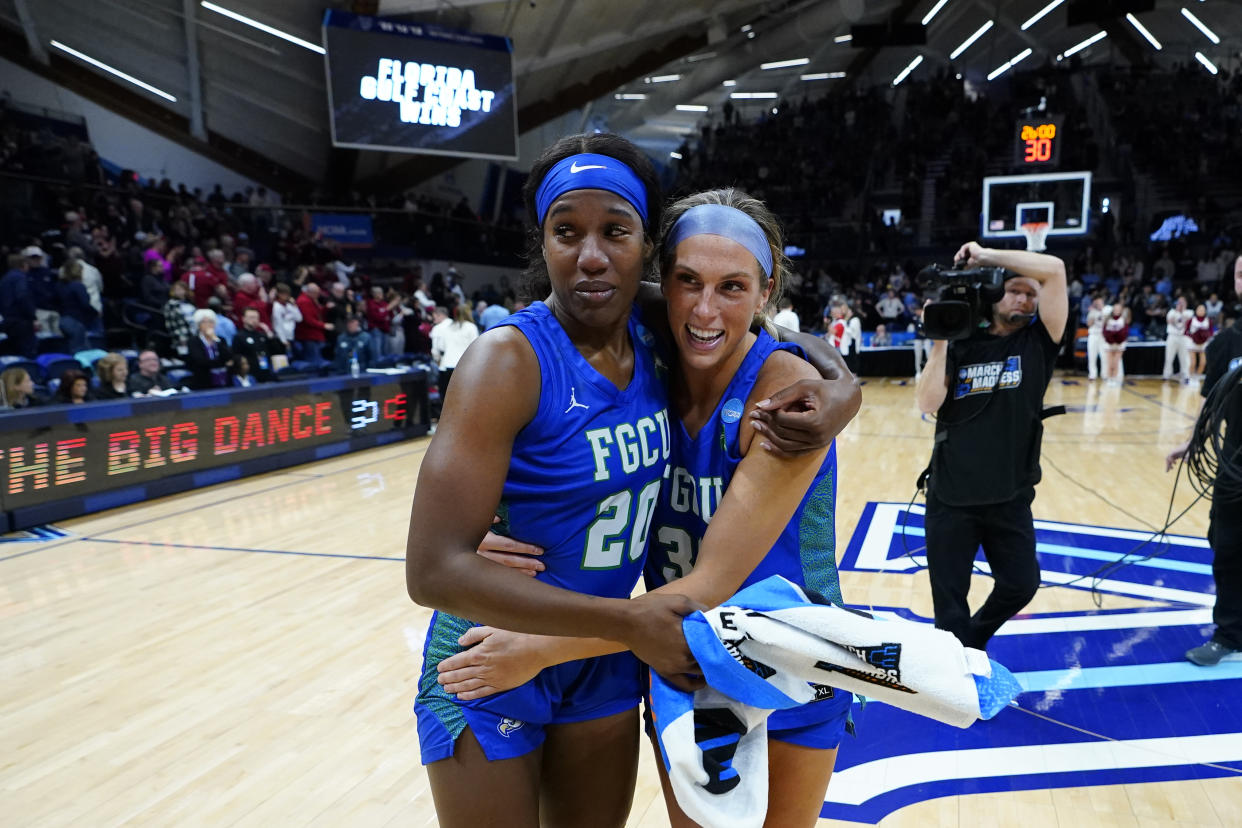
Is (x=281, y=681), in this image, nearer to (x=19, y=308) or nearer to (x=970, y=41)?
(x=19, y=308)

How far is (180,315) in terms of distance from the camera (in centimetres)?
965

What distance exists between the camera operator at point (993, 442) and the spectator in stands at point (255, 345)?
7.63m

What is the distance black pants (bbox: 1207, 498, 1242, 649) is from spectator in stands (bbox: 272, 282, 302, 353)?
1033cm

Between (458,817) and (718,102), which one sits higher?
(718,102)

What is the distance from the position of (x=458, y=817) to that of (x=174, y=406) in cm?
705

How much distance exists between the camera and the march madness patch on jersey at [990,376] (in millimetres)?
3275

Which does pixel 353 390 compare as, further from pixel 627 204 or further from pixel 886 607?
pixel 627 204

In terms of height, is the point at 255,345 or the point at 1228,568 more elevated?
the point at 255,345

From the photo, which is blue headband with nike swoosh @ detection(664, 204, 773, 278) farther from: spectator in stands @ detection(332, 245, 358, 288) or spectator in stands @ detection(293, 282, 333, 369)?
spectator in stands @ detection(332, 245, 358, 288)

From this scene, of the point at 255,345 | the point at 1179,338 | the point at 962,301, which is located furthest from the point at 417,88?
the point at 1179,338

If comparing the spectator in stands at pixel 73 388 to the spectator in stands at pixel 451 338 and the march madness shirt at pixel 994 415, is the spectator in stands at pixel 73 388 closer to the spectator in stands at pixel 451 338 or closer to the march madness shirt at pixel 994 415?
the spectator in stands at pixel 451 338

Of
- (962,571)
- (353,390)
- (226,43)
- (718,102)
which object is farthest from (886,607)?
(718,102)

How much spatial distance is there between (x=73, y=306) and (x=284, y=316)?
241cm

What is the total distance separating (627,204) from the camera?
1.39 metres
